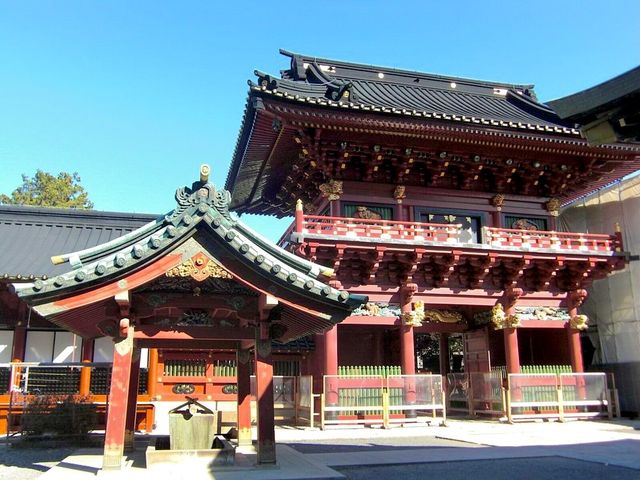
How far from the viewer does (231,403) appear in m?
18.3

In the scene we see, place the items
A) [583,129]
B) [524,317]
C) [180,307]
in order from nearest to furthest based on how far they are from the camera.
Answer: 1. [583,129]
2. [180,307]
3. [524,317]

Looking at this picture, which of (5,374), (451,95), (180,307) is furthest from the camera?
(451,95)

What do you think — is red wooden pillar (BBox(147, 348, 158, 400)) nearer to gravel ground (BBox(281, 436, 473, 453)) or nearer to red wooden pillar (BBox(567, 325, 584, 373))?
gravel ground (BBox(281, 436, 473, 453))

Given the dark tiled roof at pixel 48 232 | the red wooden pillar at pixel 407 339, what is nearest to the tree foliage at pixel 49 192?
the dark tiled roof at pixel 48 232

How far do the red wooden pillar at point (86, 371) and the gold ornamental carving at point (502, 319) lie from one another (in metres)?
13.3

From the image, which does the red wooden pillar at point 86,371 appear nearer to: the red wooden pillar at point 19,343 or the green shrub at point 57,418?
the red wooden pillar at point 19,343

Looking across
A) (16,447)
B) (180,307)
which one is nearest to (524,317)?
(180,307)

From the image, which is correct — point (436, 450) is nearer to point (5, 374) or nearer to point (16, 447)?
point (16, 447)

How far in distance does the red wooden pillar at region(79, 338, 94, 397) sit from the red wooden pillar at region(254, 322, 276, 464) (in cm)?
940

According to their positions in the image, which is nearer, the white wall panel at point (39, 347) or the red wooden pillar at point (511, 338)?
the white wall panel at point (39, 347)

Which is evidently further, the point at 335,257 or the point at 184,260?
the point at 335,257

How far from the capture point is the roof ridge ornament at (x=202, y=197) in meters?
8.30

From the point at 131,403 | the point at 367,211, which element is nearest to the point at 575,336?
the point at 367,211

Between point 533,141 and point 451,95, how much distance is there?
22.6 feet
